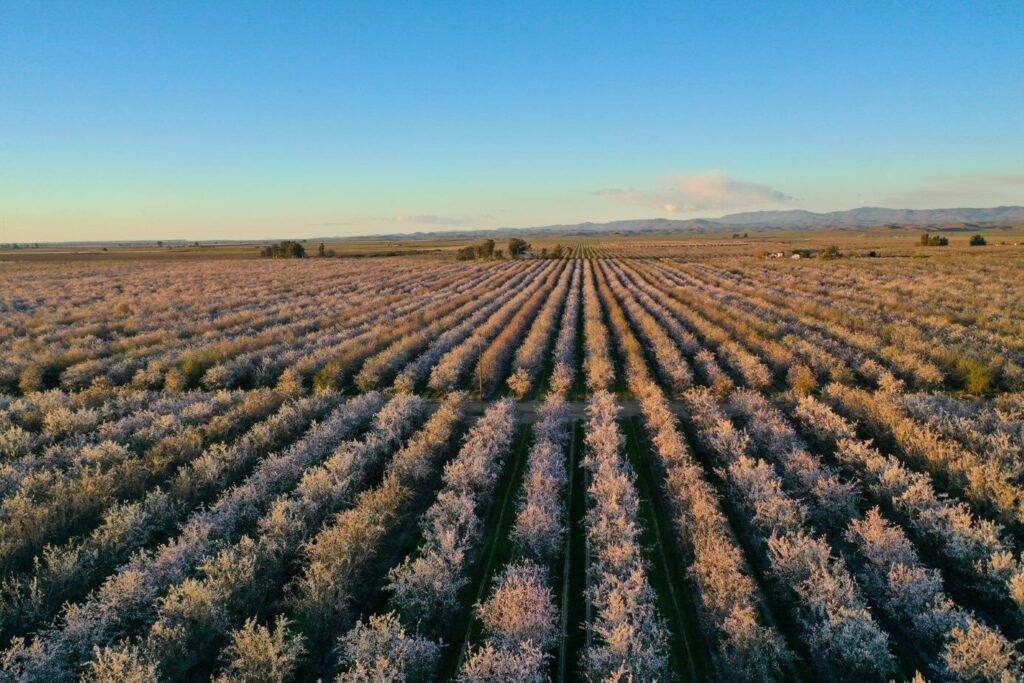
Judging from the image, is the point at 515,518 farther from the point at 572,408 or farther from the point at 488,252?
the point at 488,252

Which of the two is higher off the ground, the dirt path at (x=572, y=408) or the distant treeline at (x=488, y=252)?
the distant treeline at (x=488, y=252)

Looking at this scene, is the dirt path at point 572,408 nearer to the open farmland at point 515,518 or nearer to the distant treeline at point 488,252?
the open farmland at point 515,518

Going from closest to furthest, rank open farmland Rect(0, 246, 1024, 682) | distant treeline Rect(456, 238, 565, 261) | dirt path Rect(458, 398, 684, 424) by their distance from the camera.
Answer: open farmland Rect(0, 246, 1024, 682) → dirt path Rect(458, 398, 684, 424) → distant treeline Rect(456, 238, 565, 261)

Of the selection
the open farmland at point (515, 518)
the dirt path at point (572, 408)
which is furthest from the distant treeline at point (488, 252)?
the dirt path at point (572, 408)

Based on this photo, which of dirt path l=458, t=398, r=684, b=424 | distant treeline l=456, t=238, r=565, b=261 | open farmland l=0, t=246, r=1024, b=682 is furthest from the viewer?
distant treeline l=456, t=238, r=565, b=261

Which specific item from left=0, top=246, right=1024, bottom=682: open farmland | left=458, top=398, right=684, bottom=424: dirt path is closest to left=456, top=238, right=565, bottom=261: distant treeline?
left=0, top=246, right=1024, bottom=682: open farmland

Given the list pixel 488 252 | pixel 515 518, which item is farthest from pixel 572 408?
pixel 488 252

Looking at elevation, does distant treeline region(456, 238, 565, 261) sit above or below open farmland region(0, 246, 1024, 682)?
above

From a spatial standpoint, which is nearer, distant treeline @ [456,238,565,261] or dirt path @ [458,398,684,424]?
dirt path @ [458,398,684,424]

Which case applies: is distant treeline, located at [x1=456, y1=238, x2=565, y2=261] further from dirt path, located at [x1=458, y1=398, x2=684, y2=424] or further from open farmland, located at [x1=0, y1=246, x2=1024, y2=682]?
dirt path, located at [x1=458, y1=398, x2=684, y2=424]
